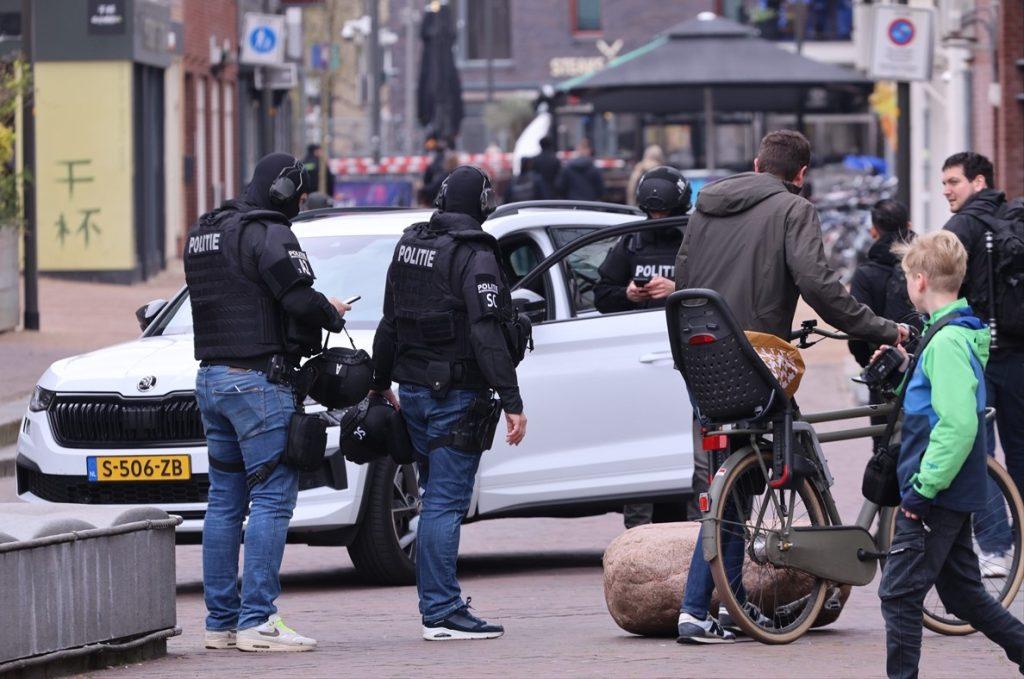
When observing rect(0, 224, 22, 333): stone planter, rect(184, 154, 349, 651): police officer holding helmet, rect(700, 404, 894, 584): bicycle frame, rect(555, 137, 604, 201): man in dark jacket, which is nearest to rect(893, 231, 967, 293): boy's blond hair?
rect(700, 404, 894, 584): bicycle frame

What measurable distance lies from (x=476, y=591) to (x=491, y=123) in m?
60.6

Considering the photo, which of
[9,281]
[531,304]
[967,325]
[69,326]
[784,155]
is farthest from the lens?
[69,326]

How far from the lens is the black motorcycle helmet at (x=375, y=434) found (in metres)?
7.86

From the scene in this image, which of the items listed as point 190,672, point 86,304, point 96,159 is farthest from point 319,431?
point 96,159

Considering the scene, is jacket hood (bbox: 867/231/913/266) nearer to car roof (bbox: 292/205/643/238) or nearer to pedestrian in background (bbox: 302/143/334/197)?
car roof (bbox: 292/205/643/238)

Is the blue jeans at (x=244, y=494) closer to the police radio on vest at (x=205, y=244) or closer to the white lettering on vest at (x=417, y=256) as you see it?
the police radio on vest at (x=205, y=244)

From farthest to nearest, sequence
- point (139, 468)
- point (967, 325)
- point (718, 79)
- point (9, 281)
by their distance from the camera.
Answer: point (718, 79) < point (9, 281) < point (139, 468) < point (967, 325)

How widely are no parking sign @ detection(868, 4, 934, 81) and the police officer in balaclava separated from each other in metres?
Answer: 9.34

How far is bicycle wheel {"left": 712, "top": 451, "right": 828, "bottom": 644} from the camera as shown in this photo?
24.4ft

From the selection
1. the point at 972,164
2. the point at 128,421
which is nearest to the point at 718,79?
the point at 972,164

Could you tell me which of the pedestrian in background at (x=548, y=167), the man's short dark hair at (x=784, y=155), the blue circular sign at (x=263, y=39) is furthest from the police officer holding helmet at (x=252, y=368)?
the blue circular sign at (x=263, y=39)

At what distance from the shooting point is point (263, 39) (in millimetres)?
40250

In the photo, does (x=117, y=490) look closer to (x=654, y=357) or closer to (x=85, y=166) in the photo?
(x=654, y=357)

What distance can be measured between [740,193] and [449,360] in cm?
117
